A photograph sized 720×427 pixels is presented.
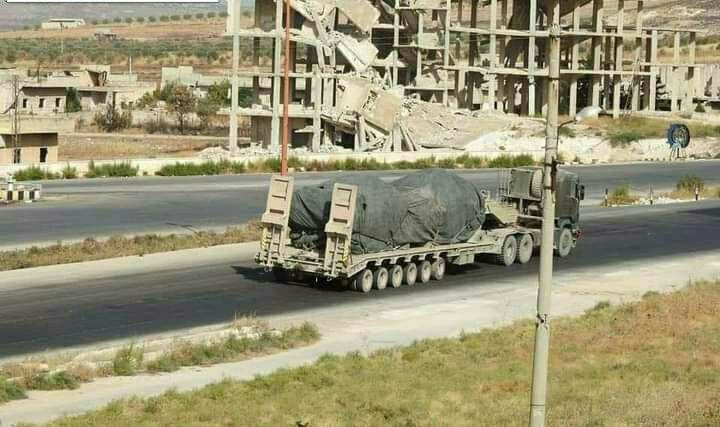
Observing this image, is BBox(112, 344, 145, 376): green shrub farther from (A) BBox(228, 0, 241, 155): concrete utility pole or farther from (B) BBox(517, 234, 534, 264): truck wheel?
(A) BBox(228, 0, 241, 155): concrete utility pole

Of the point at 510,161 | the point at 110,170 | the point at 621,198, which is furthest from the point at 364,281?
the point at 510,161

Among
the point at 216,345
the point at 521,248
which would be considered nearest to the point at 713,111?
the point at 521,248

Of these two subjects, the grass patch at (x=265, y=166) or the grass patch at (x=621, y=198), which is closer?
the grass patch at (x=621, y=198)

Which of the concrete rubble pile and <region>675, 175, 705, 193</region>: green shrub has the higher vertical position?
the concrete rubble pile

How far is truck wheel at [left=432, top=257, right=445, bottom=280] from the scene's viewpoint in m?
36.9

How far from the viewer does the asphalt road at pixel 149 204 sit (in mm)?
45625

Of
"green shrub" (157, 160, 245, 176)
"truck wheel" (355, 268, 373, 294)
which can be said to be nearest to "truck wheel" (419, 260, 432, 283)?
"truck wheel" (355, 268, 373, 294)

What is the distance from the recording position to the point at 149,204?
5378cm

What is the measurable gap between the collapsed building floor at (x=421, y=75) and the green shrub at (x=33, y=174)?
755 inches

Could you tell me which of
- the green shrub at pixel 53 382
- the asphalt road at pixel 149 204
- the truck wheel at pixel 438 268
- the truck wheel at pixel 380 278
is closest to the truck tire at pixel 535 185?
the truck wheel at pixel 438 268

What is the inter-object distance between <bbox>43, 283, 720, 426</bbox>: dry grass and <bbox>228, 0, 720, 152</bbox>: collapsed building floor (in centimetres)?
5205

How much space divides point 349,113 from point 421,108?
603cm

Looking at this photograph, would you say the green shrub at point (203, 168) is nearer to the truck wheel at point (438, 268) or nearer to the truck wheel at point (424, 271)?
the truck wheel at point (438, 268)

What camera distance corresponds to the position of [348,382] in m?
24.0
